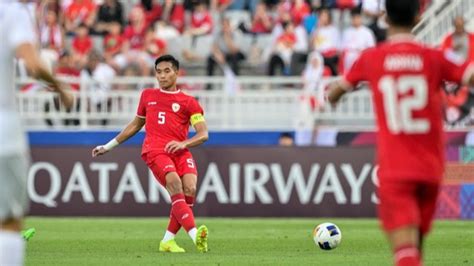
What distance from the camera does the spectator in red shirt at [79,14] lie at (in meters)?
29.9

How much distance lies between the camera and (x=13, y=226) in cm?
798

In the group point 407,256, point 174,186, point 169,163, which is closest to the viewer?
point 407,256

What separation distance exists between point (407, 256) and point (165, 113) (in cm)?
751

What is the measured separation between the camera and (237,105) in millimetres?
25797

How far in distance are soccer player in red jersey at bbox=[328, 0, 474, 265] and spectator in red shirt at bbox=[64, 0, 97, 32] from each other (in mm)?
21729

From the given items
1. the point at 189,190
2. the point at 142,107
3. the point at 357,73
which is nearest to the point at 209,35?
the point at 142,107

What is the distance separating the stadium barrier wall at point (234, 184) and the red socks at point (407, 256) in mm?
15796

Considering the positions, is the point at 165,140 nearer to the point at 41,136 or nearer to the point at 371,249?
the point at 371,249

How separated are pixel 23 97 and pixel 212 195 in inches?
181

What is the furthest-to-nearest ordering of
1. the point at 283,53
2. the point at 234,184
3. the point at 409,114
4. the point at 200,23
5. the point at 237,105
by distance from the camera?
the point at 200,23 < the point at 283,53 < the point at 237,105 < the point at 234,184 < the point at 409,114

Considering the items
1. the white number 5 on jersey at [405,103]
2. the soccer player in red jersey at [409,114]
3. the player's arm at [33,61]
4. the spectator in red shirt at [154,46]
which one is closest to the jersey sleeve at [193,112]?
the soccer player in red jersey at [409,114]

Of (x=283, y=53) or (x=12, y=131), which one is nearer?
(x=12, y=131)

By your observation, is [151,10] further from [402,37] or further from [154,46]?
[402,37]

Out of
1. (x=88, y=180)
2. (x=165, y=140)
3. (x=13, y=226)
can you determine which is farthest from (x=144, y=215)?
(x=13, y=226)
